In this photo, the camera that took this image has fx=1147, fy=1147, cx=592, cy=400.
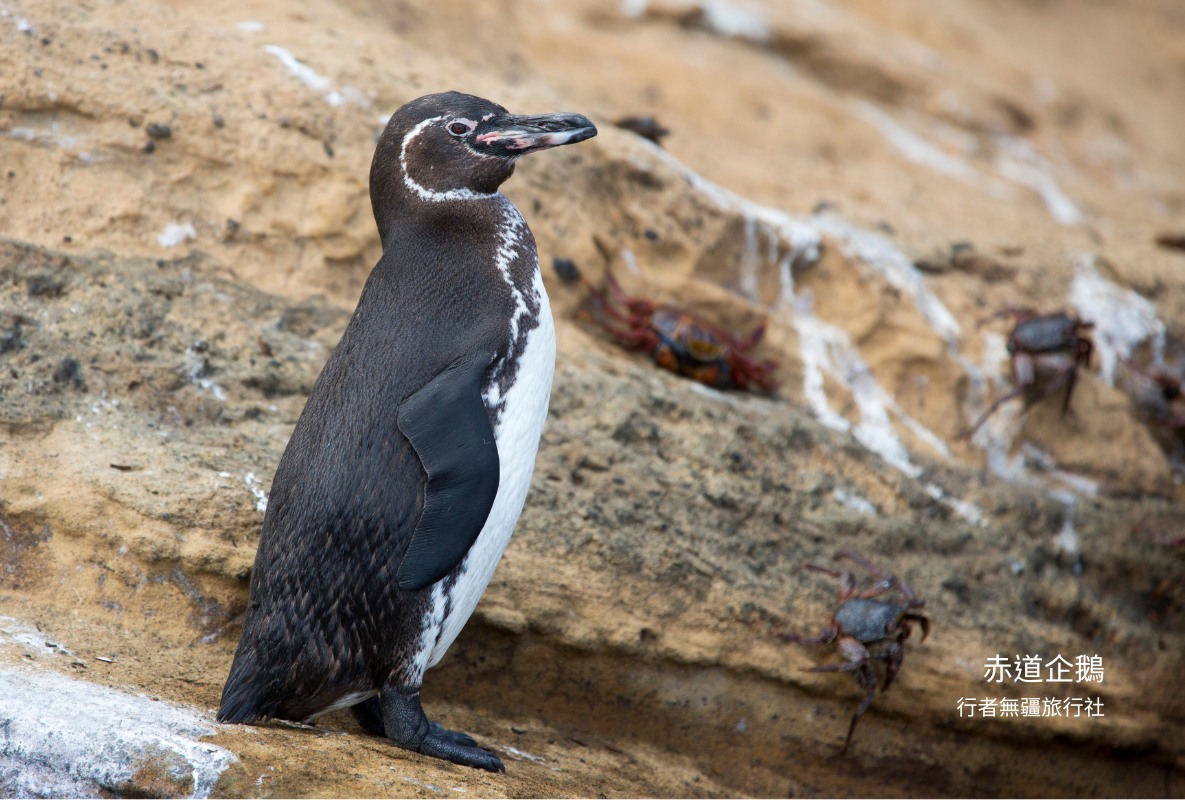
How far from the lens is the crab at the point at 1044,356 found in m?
5.23

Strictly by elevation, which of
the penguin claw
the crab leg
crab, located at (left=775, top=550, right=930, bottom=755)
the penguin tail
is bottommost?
the crab leg

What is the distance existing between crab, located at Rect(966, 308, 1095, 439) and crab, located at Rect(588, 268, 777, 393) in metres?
1.17

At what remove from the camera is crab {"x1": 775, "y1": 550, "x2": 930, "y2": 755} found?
12.8 ft

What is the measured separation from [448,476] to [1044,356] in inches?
136

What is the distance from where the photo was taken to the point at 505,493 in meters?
3.01

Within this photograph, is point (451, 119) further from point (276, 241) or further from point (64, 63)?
point (64, 63)

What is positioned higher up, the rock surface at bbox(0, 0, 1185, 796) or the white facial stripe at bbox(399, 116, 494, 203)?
the white facial stripe at bbox(399, 116, 494, 203)

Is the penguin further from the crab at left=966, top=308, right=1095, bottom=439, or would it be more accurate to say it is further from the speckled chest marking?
the crab at left=966, top=308, right=1095, bottom=439

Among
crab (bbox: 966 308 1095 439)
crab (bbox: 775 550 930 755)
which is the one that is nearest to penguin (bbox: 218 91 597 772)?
crab (bbox: 775 550 930 755)

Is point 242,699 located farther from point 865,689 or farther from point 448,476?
point 865,689

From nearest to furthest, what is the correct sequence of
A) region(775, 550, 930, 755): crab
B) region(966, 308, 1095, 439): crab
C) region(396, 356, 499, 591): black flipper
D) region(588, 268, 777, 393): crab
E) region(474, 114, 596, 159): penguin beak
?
region(396, 356, 499, 591): black flipper → region(474, 114, 596, 159): penguin beak → region(775, 550, 930, 755): crab → region(588, 268, 777, 393): crab → region(966, 308, 1095, 439): crab

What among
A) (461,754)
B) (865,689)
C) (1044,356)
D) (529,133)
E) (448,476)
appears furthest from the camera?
(1044,356)

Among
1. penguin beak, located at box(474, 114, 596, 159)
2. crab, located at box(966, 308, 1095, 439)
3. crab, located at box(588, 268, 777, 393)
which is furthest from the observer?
crab, located at box(966, 308, 1095, 439)

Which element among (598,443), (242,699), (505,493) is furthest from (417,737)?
(598,443)
